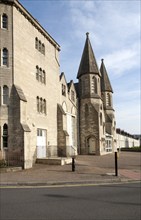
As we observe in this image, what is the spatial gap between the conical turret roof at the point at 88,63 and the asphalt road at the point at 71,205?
3008 cm

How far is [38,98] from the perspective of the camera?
86.4 feet

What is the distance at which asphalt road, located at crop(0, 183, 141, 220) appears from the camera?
272 inches

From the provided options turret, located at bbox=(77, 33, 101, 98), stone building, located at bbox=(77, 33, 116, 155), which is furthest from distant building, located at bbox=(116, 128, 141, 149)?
turret, located at bbox=(77, 33, 101, 98)

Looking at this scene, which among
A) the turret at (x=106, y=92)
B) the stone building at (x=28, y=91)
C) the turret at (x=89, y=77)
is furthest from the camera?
the turret at (x=106, y=92)

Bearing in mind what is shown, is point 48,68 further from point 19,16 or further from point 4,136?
point 4,136

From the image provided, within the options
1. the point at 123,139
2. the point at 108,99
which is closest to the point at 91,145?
the point at 108,99

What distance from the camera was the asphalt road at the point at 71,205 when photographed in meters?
6.90

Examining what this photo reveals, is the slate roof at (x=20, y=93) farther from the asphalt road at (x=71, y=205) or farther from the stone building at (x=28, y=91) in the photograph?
the asphalt road at (x=71, y=205)

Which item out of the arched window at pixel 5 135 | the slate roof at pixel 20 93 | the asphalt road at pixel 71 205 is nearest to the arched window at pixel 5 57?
the slate roof at pixel 20 93

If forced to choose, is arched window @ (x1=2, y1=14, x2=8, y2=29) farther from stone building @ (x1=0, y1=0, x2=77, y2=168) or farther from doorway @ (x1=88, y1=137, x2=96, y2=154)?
doorway @ (x1=88, y1=137, x2=96, y2=154)

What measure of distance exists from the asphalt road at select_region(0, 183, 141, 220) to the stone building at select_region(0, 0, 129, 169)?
10598 mm

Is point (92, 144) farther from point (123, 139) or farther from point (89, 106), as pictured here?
point (123, 139)

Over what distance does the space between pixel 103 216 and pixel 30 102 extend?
1810 cm

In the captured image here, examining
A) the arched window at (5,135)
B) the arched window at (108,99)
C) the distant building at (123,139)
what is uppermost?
the arched window at (108,99)
